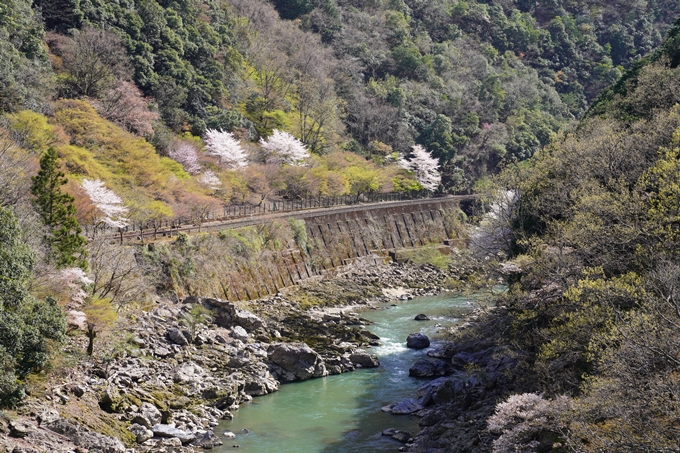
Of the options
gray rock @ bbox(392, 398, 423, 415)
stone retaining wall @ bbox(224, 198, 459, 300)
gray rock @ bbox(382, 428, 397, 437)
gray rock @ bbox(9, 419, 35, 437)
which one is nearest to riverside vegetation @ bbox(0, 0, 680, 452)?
gray rock @ bbox(9, 419, 35, 437)

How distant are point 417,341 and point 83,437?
58.6ft

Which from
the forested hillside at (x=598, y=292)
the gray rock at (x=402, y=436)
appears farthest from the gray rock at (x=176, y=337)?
the forested hillside at (x=598, y=292)

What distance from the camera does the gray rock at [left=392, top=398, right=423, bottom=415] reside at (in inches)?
928

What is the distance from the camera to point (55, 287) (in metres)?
21.2

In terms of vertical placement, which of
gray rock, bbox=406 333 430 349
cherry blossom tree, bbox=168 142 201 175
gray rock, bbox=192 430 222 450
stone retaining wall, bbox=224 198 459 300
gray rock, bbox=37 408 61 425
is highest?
cherry blossom tree, bbox=168 142 201 175

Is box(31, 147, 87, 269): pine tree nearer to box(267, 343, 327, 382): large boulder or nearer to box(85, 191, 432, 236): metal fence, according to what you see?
box(85, 191, 432, 236): metal fence

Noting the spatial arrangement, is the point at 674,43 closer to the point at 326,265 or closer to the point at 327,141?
the point at 326,265

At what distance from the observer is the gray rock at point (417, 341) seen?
32.1 metres

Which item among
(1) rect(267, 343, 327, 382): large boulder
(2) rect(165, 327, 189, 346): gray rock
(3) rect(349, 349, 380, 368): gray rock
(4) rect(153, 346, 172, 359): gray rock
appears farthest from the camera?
(3) rect(349, 349, 380, 368): gray rock

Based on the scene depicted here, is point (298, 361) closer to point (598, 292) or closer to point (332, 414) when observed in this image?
point (332, 414)

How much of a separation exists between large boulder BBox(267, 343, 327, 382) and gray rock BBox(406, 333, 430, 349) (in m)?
6.20

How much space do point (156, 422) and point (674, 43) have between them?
102ft

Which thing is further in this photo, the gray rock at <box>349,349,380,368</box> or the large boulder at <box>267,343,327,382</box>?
the gray rock at <box>349,349,380,368</box>

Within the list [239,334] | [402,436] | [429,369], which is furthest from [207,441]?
[429,369]
